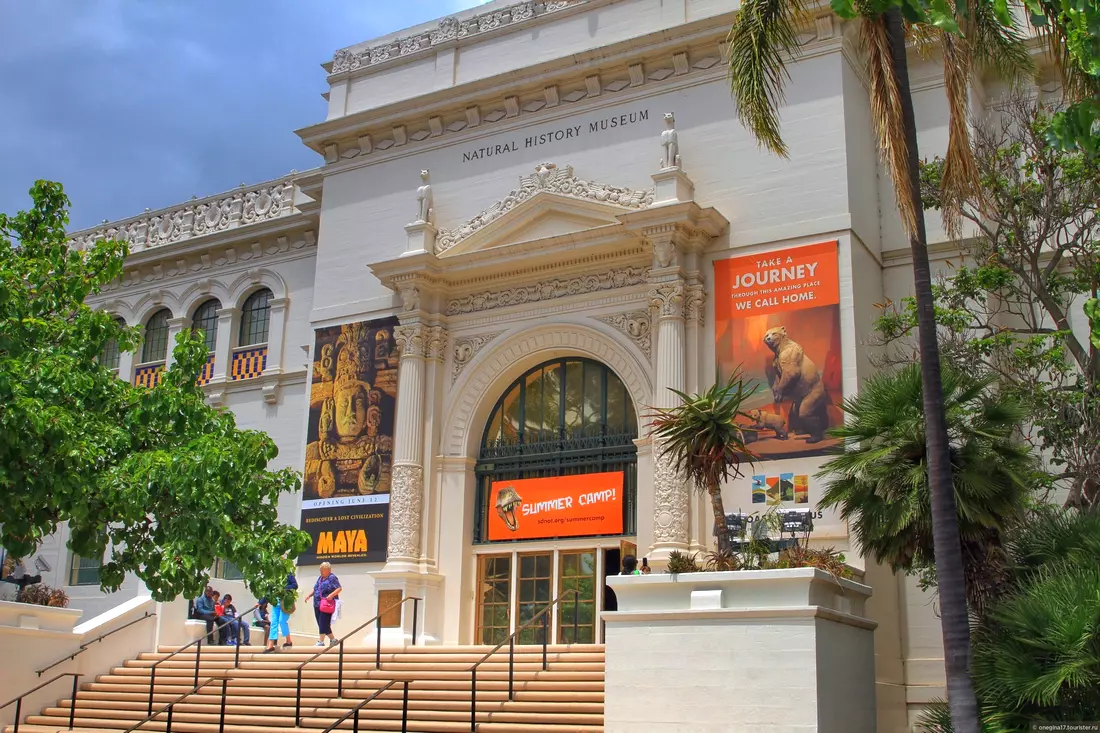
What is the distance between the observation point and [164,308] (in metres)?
34.9

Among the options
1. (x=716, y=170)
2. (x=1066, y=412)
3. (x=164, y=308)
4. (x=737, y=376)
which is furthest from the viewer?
(x=164, y=308)

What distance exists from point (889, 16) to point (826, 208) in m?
8.71

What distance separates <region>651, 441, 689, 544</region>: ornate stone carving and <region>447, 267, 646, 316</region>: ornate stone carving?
3995 millimetres

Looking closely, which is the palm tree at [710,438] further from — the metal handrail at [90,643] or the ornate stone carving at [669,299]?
the metal handrail at [90,643]

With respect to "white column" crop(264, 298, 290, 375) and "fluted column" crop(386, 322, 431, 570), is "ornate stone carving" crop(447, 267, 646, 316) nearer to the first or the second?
"fluted column" crop(386, 322, 431, 570)

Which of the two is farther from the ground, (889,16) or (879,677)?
(889,16)

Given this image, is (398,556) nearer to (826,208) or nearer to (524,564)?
(524,564)

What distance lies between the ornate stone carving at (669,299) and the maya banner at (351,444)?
247 inches

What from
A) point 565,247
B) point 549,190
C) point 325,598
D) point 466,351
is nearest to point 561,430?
point 466,351

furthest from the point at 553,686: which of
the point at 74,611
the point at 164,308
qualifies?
the point at 164,308

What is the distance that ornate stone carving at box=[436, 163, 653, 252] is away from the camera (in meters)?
24.4

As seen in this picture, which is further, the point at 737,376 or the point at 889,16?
the point at 737,376

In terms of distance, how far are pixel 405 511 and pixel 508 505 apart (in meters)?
2.11

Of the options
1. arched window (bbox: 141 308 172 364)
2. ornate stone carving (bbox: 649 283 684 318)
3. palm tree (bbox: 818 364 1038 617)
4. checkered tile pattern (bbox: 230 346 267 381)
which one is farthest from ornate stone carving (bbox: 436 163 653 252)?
arched window (bbox: 141 308 172 364)
